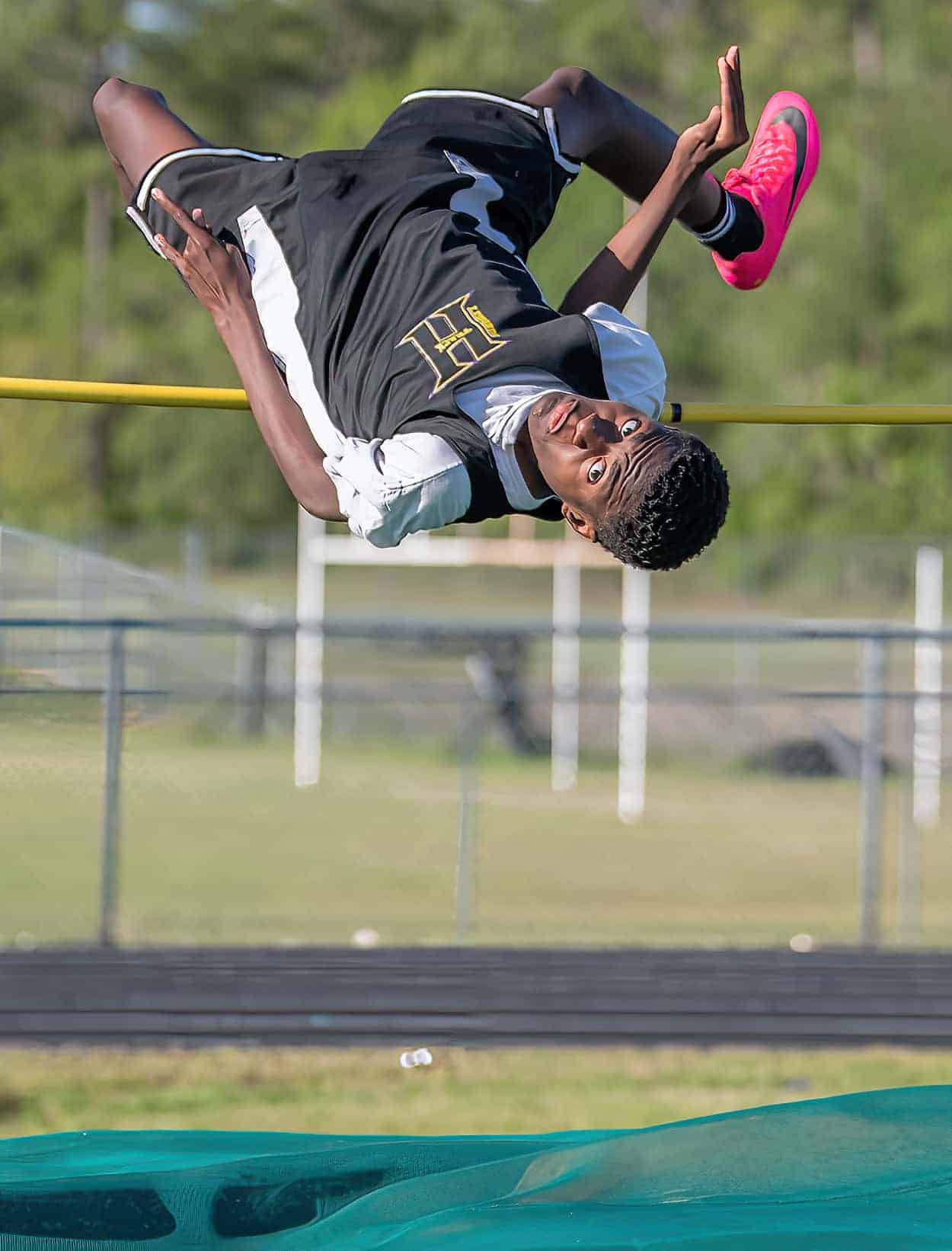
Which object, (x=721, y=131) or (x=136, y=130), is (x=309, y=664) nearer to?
(x=136, y=130)

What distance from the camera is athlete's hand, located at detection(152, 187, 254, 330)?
11.1ft

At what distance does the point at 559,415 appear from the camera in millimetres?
2818

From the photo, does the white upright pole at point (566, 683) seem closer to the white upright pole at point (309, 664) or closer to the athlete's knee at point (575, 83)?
the white upright pole at point (309, 664)

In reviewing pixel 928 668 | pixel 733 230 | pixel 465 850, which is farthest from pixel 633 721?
pixel 733 230

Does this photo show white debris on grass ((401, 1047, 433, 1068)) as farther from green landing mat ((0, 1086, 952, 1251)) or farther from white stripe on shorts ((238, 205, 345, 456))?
white stripe on shorts ((238, 205, 345, 456))

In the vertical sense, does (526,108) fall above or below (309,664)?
above

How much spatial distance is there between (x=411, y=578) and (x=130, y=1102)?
1716 cm

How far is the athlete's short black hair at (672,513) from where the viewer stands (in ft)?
9.02

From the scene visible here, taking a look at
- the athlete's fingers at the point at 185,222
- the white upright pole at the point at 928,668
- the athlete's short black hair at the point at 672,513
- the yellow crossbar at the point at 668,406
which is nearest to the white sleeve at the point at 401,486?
the athlete's short black hair at the point at 672,513

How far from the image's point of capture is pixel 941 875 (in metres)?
9.67

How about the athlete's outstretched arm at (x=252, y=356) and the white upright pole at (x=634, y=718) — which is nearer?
the athlete's outstretched arm at (x=252, y=356)

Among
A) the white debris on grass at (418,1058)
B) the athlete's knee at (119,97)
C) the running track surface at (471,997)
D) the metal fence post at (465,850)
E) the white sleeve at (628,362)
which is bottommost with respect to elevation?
the white debris on grass at (418,1058)

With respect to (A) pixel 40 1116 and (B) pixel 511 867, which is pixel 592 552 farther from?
(A) pixel 40 1116

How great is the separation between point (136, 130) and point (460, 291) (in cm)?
102
